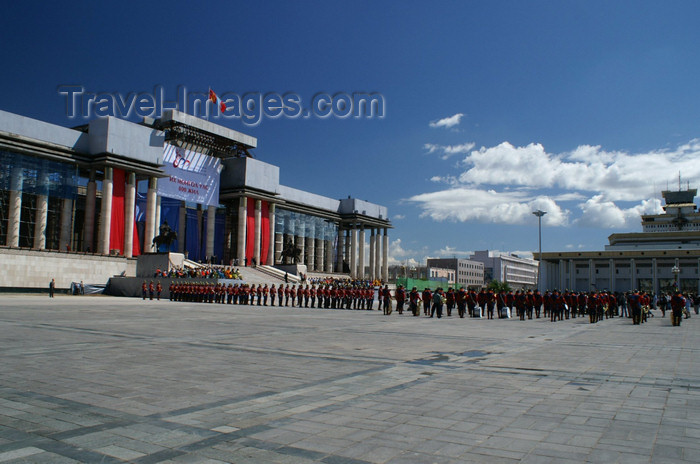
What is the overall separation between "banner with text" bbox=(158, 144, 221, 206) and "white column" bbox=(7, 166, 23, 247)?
43.8ft

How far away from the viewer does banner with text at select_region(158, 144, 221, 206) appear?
5622cm

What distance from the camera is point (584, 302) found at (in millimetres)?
28109

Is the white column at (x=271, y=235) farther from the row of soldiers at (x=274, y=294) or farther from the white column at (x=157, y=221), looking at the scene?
the row of soldiers at (x=274, y=294)

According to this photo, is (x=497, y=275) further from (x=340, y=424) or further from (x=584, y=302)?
(x=340, y=424)

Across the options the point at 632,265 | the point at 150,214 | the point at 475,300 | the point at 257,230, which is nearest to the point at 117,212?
the point at 150,214

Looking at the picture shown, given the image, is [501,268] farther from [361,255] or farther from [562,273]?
[361,255]

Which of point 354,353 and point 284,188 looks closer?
point 354,353

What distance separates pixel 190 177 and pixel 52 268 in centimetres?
1981

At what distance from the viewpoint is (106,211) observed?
161 ft

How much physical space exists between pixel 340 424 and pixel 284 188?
2757 inches

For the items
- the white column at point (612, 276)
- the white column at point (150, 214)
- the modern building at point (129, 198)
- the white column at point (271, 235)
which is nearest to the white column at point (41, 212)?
the modern building at point (129, 198)

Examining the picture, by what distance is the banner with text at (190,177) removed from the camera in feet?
184

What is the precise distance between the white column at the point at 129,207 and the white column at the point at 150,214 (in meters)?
1.93

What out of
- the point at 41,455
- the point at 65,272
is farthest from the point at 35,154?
the point at 41,455
